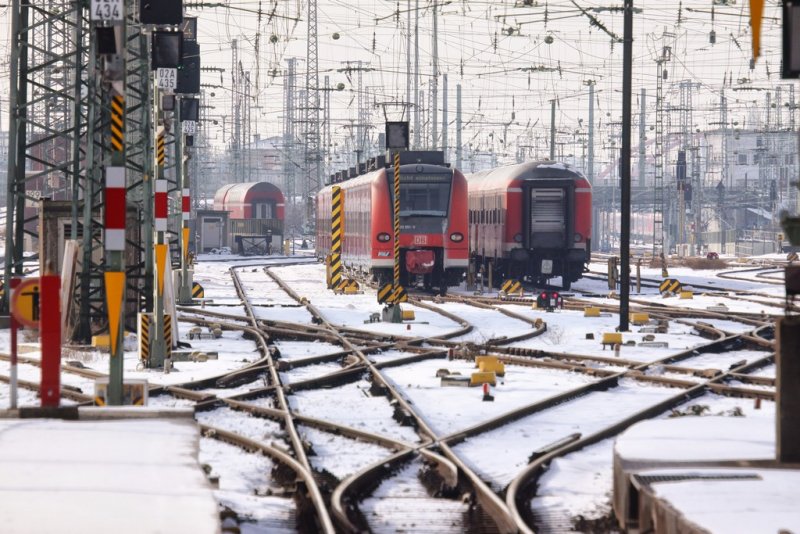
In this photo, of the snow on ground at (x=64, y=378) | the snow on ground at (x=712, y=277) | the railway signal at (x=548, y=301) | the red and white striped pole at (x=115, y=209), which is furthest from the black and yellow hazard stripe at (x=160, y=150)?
the snow on ground at (x=712, y=277)

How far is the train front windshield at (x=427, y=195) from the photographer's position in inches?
1337

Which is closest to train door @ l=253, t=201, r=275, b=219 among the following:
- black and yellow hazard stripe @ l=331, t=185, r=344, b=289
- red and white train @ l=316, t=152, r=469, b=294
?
black and yellow hazard stripe @ l=331, t=185, r=344, b=289

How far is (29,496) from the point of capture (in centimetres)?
746

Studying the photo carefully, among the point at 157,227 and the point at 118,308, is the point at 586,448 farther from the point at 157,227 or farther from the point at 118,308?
the point at 157,227

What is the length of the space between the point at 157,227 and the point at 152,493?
432 inches

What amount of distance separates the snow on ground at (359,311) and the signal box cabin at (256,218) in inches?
1102

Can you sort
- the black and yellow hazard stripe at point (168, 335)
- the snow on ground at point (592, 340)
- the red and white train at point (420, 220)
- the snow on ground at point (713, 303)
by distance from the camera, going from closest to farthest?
1. the black and yellow hazard stripe at point (168, 335)
2. the snow on ground at point (592, 340)
3. the snow on ground at point (713, 303)
4. the red and white train at point (420, 220)

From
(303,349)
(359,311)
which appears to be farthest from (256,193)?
(303,349)

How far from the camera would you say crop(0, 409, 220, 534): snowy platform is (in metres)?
6.92

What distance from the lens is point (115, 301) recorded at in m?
11.6

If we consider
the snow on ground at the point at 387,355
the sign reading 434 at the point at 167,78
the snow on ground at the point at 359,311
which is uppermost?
the sign reading 434 at the point at 167,78

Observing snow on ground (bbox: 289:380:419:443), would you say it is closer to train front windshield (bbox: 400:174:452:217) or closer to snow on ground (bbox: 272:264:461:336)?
snow on ground (bbox: 272:264:461:336)

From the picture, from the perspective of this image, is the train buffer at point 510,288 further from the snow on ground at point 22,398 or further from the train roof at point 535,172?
the snow on ground at point 22,398

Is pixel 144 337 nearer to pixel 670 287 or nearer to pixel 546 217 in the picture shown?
pixel 670 287
